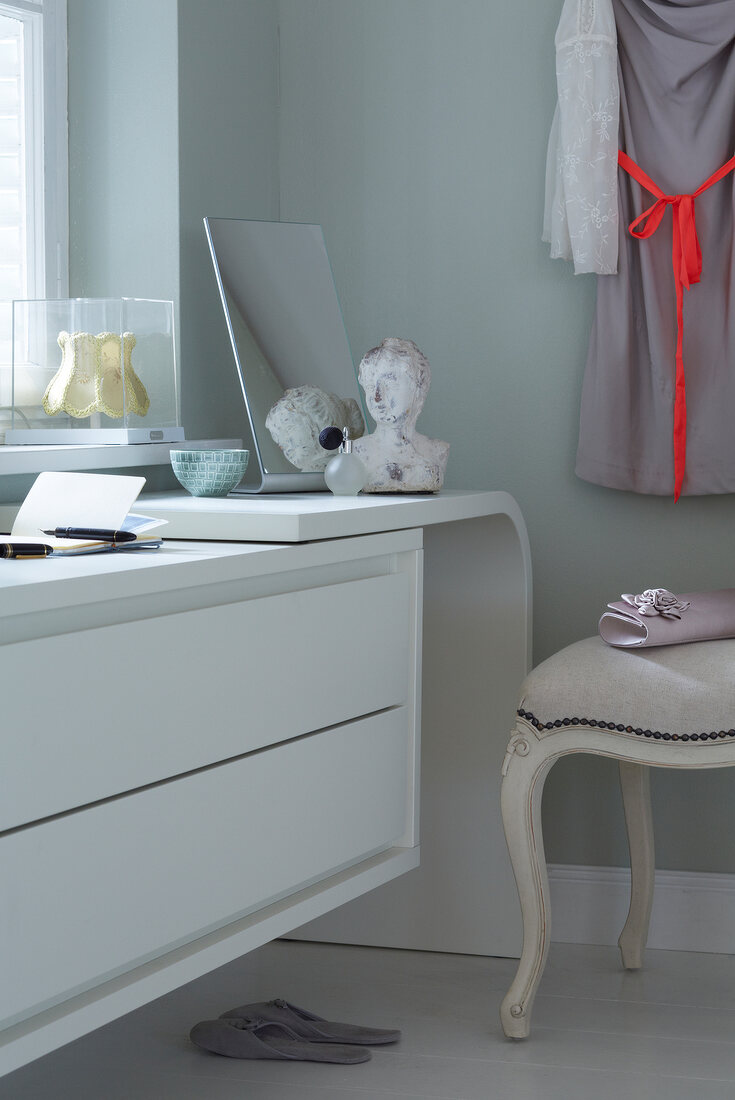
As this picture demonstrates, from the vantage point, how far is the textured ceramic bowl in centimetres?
191

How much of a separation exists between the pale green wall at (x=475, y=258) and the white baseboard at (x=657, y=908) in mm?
35

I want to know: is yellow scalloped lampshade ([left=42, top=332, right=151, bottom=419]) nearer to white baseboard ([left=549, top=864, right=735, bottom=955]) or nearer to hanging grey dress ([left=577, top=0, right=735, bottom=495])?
hanging grey dress ([left=577, top=0, right=735, bottom=495])

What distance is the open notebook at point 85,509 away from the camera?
1542mm

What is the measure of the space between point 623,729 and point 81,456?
2.90 ft

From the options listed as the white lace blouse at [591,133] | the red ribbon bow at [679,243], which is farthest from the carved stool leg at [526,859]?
the white lace blouse at [591,133]

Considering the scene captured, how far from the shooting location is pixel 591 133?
7.73 ft

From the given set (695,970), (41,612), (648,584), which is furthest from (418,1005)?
(41,612)

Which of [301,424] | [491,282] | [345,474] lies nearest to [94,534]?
[345,474]

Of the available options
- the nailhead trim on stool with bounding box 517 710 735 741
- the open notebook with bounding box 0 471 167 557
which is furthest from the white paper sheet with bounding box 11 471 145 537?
the nailhead trim on stool with bounding box 517 710 735 741

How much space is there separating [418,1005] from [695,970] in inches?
21.0

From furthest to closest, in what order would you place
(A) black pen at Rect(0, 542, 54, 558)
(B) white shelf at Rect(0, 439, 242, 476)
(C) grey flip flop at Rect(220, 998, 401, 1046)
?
(C) grey flip flop at Rect(220, 998, 401, 1046)
(B) white shelf at Rect(0, 439, 242, 476)
(A) black pen at Rect(0, 542, 54, 558)

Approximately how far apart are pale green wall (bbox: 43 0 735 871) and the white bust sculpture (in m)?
0.42

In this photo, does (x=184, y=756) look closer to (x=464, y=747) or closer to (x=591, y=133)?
A: (x=464, y=747)

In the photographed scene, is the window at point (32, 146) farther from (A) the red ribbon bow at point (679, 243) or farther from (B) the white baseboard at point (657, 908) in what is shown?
(B) the white baseboard at point (657, 908)
